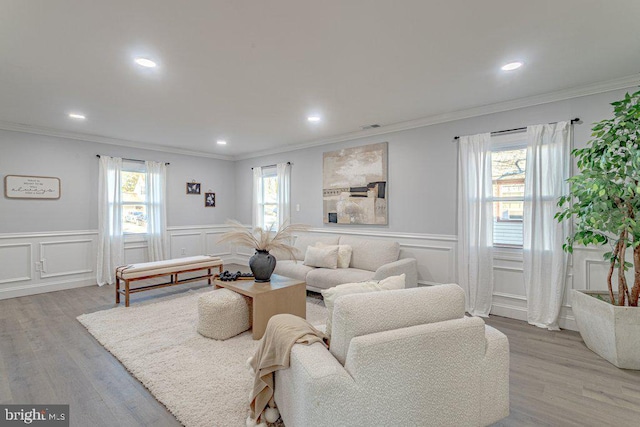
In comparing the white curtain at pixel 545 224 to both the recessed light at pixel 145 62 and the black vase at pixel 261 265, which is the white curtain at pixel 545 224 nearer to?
the black vase at pixel 261 265

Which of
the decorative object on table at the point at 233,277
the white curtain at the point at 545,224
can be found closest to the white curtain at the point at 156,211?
the decorative object on table at the point at 233,277

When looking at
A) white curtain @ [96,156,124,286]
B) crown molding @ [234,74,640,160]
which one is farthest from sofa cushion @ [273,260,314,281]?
white curtain @ [96,156,124,286]

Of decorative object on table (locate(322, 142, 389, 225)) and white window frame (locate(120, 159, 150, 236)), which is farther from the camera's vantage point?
white window frame (locate(120, 159, 150, 236))

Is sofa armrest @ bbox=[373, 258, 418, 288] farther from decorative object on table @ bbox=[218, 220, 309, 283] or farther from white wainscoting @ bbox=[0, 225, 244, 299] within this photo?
white wainscoting @ bbox=[0, 225, 244, 299]

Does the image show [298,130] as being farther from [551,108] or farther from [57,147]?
[57,147]

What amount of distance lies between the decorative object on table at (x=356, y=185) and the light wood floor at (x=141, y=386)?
2.32 meters

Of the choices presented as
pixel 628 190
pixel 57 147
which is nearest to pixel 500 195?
pixel 628 190

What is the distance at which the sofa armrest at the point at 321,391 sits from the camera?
4.37ft

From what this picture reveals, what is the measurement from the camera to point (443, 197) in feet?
13.6

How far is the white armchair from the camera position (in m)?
1.37

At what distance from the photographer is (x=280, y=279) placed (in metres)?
3.67

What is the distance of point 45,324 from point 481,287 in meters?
5.15

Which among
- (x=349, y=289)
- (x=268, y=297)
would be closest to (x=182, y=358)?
(x=268, y=297)

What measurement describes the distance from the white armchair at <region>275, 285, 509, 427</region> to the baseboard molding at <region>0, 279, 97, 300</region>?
5028mm
